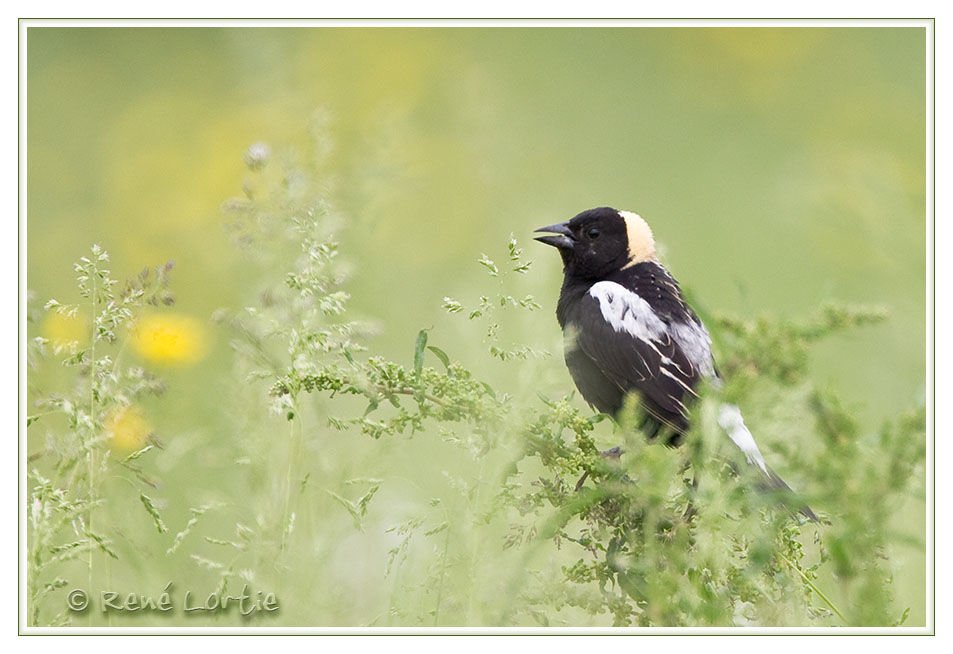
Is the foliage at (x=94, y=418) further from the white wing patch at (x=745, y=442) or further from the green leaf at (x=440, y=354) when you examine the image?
the white wing patch at (x=745, y=442)

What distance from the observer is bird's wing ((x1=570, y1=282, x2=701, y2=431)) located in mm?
2607

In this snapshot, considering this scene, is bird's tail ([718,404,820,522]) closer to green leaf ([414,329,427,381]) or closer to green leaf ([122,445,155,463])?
green leaf ([414,329,427,381])

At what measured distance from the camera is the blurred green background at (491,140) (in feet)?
10.1

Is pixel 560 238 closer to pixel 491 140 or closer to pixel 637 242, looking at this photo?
pixel 637 242

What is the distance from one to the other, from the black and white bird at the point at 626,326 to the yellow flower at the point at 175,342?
0.95 meters

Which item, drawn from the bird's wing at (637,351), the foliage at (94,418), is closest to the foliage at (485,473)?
the foliage at (94,418)

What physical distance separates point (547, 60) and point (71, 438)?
11.5 ft

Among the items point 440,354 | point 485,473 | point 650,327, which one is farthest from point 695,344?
point 485,473

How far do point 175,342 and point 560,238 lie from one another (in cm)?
149

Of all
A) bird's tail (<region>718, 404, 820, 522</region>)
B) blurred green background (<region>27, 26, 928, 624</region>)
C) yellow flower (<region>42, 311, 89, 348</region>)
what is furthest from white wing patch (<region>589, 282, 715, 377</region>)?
yellow flower (<region>42, 311, 89, 348</region>)

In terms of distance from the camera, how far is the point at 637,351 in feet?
8.97

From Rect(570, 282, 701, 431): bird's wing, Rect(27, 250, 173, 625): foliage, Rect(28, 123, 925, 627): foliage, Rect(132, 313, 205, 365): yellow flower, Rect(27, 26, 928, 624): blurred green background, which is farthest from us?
Rect(27, 26, 928, 624): blurred green background

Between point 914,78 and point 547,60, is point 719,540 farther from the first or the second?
point 547,60

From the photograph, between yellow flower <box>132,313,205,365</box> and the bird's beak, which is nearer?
yellow flower <box>132,313,205,365</box>
